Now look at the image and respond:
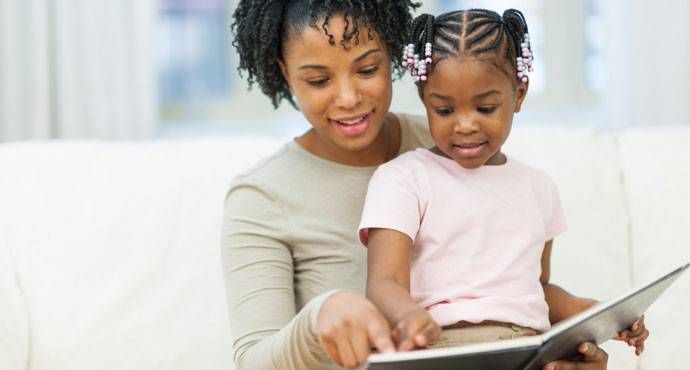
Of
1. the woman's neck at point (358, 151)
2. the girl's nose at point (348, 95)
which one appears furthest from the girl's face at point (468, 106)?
the woman's neck at point (358, 151)

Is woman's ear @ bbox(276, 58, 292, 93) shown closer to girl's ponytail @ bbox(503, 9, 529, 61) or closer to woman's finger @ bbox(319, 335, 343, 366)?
girl's ponytail @ bbox(503, 9, 529, 61)

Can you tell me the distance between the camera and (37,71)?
2914 mm

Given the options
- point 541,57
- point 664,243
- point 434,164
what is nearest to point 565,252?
point 664,243

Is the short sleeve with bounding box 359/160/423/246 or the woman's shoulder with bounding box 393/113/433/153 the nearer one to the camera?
the short sleeve with bounding box 359/160/423/246

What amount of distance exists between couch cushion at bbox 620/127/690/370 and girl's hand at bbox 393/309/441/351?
997 millimetres

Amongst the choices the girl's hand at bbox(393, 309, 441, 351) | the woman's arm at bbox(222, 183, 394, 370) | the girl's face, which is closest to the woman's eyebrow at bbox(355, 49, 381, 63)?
the girl's face

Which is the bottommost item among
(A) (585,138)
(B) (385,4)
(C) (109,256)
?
(C) (109,256)

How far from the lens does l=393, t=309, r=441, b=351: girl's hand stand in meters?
1.17

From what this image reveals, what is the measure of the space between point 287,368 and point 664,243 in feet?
3.55

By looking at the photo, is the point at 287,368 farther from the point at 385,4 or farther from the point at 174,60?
the point at 174,60

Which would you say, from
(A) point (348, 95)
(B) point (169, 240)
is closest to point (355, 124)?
(A) point (348, 95)

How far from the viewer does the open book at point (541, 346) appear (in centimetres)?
112

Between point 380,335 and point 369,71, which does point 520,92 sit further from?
point 380,335

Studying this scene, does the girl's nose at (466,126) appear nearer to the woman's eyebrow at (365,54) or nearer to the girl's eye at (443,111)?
the girl's eye at (443,111)
